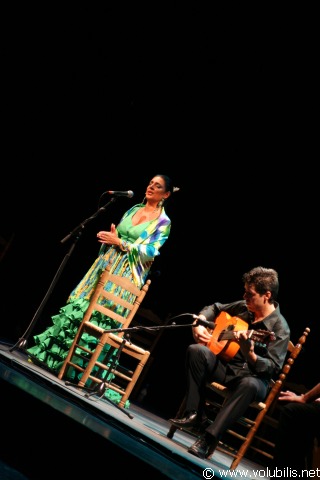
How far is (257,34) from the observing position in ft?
14.5

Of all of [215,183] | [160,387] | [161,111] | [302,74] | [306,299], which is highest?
[302,74]

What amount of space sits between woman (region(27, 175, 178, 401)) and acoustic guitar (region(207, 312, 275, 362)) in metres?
0.86

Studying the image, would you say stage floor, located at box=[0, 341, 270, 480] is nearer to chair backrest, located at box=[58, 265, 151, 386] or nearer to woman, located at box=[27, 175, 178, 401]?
chair backrest, located at box=[58, 265, 151, 386]

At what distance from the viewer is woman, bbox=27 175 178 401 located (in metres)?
3.71

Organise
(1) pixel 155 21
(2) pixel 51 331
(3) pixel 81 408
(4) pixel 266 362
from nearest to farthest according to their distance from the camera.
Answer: (3) pixel 81 408 < (4) pixel 266 362 < (2) pixel 51 331 < (1) pixel 155 21

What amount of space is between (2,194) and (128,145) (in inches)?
58.9

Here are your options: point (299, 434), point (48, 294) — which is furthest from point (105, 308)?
point (299, 434)

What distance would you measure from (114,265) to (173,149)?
6.91 ft

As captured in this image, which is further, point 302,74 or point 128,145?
point 128,145

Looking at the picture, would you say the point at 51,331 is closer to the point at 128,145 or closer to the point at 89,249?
the point at 89,249

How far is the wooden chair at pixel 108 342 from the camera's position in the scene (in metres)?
3.30

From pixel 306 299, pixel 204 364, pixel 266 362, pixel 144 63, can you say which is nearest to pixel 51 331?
pixel 204 364

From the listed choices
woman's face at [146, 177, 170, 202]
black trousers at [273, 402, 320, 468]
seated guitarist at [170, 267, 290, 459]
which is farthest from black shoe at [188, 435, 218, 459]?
woman's face at [146, 177, 170, 202]

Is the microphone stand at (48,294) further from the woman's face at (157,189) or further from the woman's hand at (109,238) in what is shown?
the woman's face at (157,189)
